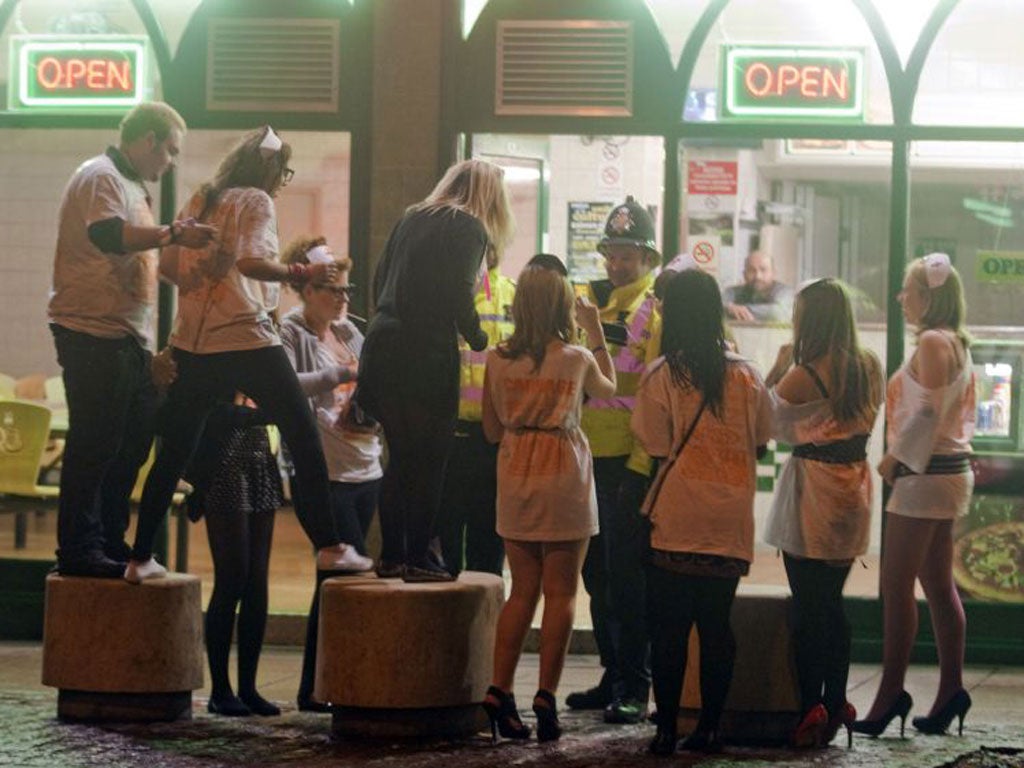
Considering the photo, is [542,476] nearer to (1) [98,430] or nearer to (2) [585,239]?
(1) [98,430]

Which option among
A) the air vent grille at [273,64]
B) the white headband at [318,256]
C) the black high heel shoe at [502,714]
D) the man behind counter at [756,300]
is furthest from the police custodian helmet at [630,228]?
the air vent grille at [273,64]

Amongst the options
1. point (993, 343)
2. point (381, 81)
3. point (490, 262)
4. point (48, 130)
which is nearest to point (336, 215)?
point (381, 81)

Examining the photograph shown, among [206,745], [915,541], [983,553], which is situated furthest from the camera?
[983,553]

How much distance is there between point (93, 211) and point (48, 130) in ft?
10.7

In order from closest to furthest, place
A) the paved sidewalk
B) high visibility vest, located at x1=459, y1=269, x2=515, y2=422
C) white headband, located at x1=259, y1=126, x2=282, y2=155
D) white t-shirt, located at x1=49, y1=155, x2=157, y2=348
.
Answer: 1. the paved sidewalk
2. white headband, located at x1=259, y1=126, x2=282, y2=155
3. white t-shirt, located at x1=49, y1=155, x2=157, y2=348
4. high visibility vest, located at x1=459, y1=269, x2=515, y2=422

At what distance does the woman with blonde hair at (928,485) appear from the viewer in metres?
8.07

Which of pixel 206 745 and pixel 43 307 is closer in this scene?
pixel 206 745

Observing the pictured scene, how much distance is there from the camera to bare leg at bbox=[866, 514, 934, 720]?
806 cm

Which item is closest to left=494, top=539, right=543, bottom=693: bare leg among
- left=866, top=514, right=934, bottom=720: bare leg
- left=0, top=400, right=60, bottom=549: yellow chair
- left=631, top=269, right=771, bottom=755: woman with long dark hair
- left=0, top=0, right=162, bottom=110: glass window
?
left=631, top=269, right=771, bottom=755: woman with long dark hair

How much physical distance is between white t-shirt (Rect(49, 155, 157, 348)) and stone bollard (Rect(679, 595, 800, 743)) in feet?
8.41

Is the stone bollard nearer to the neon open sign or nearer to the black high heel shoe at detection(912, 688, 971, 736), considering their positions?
the black high heel shoe at detection(912, 688, 971, 736)

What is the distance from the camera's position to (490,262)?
8.33 meters

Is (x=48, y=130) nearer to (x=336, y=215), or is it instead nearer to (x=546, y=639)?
(x=336, y=215)

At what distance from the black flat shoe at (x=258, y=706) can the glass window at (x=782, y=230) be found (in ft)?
10.8
